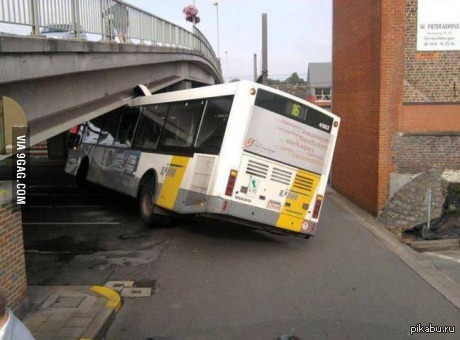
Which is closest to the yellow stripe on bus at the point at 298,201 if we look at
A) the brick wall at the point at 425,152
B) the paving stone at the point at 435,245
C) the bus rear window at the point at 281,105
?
the bus rear window at the point at 281,105

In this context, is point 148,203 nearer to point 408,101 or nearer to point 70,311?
point 70,311

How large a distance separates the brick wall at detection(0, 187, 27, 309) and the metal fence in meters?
2.28

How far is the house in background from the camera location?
7662 centimetres

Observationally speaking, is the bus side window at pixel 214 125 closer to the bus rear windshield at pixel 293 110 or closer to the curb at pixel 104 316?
the bus rear windshield at pixel 293 110

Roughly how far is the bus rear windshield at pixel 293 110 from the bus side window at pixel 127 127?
5.16 m

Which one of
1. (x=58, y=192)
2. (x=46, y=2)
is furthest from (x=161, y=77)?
(x=46, y=2)

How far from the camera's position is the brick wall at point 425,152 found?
13453 millimetres

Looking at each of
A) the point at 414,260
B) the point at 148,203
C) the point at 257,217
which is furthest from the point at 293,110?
the point at 148,203

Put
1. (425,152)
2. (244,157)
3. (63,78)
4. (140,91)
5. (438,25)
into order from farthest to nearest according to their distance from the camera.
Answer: (140,91) < (425,152) < (438,25) < (244,157) < (63,78)

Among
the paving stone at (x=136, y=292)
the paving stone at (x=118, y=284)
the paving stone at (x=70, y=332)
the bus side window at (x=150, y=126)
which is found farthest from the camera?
the bus side window at (x=150, y=126)

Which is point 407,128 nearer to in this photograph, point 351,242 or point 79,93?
point 351,242

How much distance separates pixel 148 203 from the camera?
12.1 metres

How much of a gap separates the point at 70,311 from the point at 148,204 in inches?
227

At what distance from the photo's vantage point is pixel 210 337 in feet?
19.6
